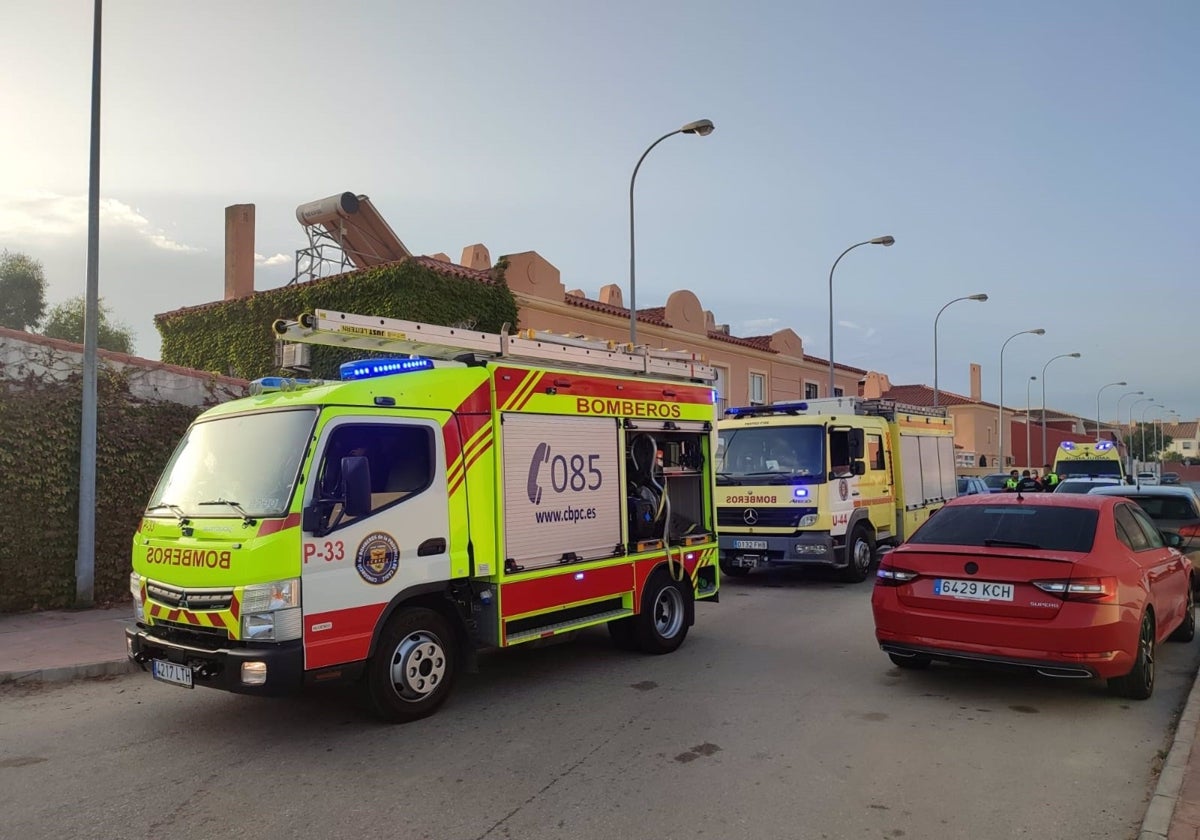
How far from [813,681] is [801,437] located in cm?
605

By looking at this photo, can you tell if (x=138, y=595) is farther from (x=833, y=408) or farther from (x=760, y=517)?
(x=833, y=408)

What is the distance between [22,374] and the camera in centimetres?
1004

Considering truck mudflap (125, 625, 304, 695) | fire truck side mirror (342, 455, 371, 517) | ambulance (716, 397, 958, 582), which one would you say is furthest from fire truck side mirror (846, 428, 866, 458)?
truck mudflap (125, 625, 304, 695)

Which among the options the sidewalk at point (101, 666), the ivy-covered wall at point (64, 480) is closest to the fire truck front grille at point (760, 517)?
the sidewalk at point (101, 666)

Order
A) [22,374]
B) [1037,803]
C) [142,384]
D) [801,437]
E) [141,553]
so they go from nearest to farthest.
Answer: [1037,803], [141,553], [22,374], [142,384], [801,437]

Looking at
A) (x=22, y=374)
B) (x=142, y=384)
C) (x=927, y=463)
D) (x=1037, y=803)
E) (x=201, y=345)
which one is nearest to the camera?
(x=1037, y=803)

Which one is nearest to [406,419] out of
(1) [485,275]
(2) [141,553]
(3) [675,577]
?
(2) [141,553]

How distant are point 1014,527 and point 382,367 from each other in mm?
5008

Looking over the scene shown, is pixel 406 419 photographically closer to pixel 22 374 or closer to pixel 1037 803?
pixel 1037 803

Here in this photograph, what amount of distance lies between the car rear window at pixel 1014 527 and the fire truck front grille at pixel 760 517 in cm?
509

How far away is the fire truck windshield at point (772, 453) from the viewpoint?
12414mm

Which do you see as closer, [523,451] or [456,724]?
[456,724]

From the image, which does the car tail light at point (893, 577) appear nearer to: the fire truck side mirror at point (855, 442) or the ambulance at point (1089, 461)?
the fire truck side mirror at point (855, 442)

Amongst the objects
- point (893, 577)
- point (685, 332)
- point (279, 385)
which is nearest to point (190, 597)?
point (279, 385)
